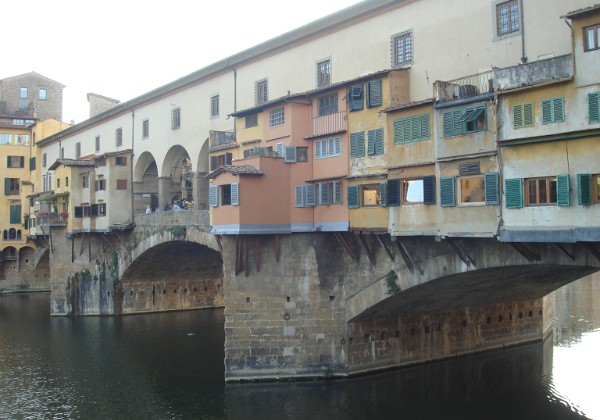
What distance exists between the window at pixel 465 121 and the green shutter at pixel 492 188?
147cm

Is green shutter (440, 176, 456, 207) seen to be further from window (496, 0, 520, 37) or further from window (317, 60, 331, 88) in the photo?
window (317, 60, 331, 88)

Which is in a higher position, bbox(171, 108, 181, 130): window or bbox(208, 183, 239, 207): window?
bbox(171, 108, 181, 130): window

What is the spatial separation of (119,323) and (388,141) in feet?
95.5

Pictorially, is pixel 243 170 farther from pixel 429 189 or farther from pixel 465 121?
pixel 465 121

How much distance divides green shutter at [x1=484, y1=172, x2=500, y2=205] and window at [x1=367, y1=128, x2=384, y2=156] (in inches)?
202

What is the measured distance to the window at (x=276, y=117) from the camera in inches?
1048

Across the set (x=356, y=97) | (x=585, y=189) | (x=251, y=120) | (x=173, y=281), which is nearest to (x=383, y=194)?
(x=356, y=97)

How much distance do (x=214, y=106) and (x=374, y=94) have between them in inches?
543

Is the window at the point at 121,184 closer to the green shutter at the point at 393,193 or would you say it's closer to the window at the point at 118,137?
the window at the point at 118,137

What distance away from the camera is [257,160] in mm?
25562

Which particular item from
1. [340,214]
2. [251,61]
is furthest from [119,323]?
[340,214]

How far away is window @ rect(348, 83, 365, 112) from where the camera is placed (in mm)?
23714

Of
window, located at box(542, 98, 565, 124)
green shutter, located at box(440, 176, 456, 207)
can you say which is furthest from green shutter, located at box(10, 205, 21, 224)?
window, located at box(542, 98, 565, 124)

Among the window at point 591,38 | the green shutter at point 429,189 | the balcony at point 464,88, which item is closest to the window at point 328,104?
the balcony at point 464,88
